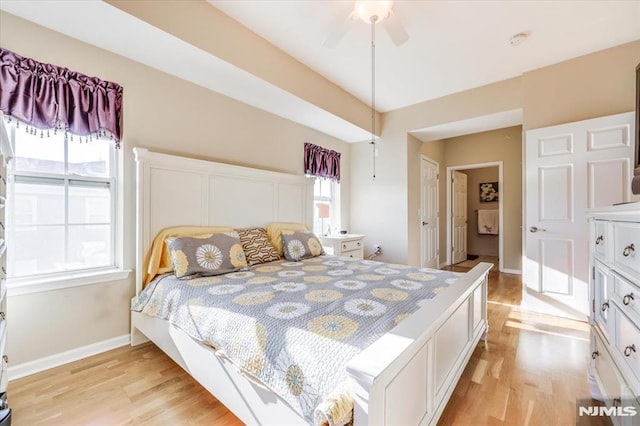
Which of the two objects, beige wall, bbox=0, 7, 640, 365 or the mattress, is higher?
beige wall, bbox=0, 7, 640, 365

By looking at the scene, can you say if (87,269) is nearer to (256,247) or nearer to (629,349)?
(256,247)

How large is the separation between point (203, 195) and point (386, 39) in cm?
226

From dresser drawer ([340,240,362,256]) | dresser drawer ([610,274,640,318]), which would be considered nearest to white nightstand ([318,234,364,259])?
dresser drawer ([340,240,362,256])

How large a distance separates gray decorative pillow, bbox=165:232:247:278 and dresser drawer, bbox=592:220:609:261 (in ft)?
7.63

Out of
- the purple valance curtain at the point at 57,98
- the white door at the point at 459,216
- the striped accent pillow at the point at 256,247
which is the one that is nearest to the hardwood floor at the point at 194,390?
the striped accent pillow at the point at 256,247

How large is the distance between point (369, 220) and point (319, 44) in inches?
107

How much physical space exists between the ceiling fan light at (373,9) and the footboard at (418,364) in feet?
6.25

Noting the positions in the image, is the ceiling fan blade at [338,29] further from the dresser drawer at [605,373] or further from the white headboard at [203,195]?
the dresser drawer at [605,373]

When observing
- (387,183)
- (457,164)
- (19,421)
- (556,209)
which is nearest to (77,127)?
(19,421)

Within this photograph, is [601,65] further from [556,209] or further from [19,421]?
[19,421]

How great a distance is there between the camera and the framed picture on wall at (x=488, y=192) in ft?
20.7

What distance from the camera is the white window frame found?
1831 mm

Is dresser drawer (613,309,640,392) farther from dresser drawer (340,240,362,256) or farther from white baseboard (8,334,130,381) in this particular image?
white baseboard (8,334,130,381)

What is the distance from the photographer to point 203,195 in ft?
8.67
